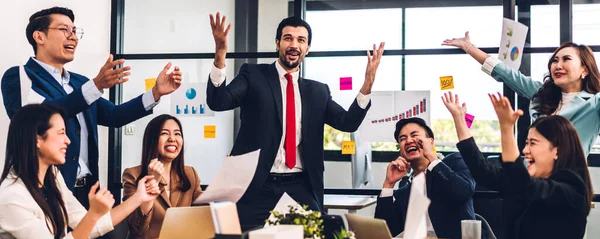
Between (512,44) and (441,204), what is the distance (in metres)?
1.34

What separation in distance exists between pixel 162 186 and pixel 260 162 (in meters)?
0.53


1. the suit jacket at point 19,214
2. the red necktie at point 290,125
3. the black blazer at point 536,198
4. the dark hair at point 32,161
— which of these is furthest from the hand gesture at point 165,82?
the black blazer at point 536,198

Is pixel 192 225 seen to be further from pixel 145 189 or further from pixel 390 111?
pixel 390 111

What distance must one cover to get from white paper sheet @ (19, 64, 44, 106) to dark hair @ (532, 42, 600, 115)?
8.33 ft

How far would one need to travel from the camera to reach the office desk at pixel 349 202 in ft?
13.5

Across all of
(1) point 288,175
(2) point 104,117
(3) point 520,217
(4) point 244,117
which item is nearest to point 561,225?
(3) point 520,217

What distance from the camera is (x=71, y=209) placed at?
109 inches

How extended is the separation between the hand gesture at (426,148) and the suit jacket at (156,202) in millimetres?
1203

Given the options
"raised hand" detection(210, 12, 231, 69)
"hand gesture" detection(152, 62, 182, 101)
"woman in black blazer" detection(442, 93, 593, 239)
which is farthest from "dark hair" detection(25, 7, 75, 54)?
"woman in black blazer" detection(442, 93, 593, 239)

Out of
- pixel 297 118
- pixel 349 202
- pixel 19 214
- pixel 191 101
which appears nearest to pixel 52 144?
pixel 19 214

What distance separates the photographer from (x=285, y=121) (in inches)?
137

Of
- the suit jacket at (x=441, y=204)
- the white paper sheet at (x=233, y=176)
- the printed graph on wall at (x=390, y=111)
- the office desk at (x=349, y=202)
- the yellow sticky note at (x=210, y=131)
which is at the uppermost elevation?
the printed graph on wall at (x=390, y=111)

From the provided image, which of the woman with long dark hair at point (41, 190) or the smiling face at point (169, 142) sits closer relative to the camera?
the woman with long dark hair at point (41, 190)

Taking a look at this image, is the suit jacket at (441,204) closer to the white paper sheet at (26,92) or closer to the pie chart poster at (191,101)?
the white paper sheet at (26,92)
